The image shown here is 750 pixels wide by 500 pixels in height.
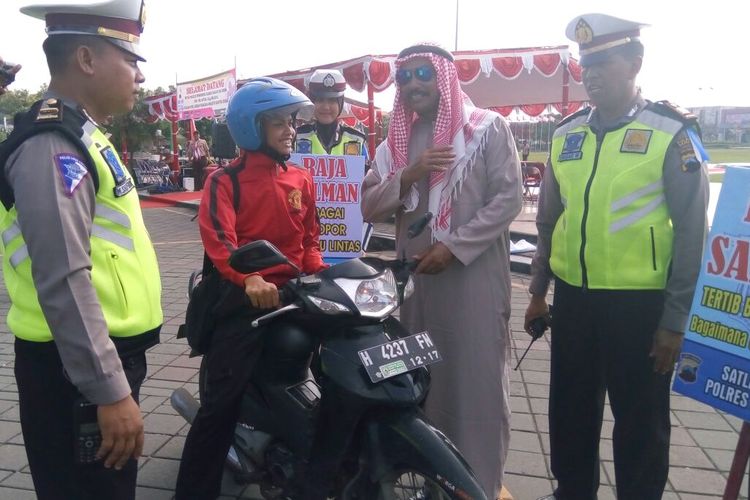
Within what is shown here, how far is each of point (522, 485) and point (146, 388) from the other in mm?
2492

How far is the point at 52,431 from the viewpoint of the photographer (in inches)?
67.7

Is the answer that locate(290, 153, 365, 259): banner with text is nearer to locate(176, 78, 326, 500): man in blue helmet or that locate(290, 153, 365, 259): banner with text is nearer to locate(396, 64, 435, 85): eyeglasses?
locate(176, 78, 326, 500): man in blue helmet

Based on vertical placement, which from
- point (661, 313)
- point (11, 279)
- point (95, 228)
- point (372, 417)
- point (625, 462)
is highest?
point (95, 228)

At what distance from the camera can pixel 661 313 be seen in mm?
2354

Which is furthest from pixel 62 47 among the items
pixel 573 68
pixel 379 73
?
pixel 573 68

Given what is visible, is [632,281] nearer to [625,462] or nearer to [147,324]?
[625,462]

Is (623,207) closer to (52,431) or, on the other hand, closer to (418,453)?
(418,453)

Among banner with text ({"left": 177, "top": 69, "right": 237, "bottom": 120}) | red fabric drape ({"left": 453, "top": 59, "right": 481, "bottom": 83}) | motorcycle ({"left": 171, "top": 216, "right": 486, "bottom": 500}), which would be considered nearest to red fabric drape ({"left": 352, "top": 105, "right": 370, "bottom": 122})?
banner with text ({"left": 177, "top": 69, "right": 237, "bottom": 120})

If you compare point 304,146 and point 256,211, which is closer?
point 256,211

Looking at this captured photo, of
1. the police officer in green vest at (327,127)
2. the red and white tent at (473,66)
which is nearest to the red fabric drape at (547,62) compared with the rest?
the red and white tent at (473,66)

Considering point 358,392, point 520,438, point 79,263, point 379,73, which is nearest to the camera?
point 79,263

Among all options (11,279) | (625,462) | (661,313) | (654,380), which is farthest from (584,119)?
(11,279)

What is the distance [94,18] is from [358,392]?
135 cm

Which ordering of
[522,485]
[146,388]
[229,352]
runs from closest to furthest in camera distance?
[229,352], [522,485], [146,388]
